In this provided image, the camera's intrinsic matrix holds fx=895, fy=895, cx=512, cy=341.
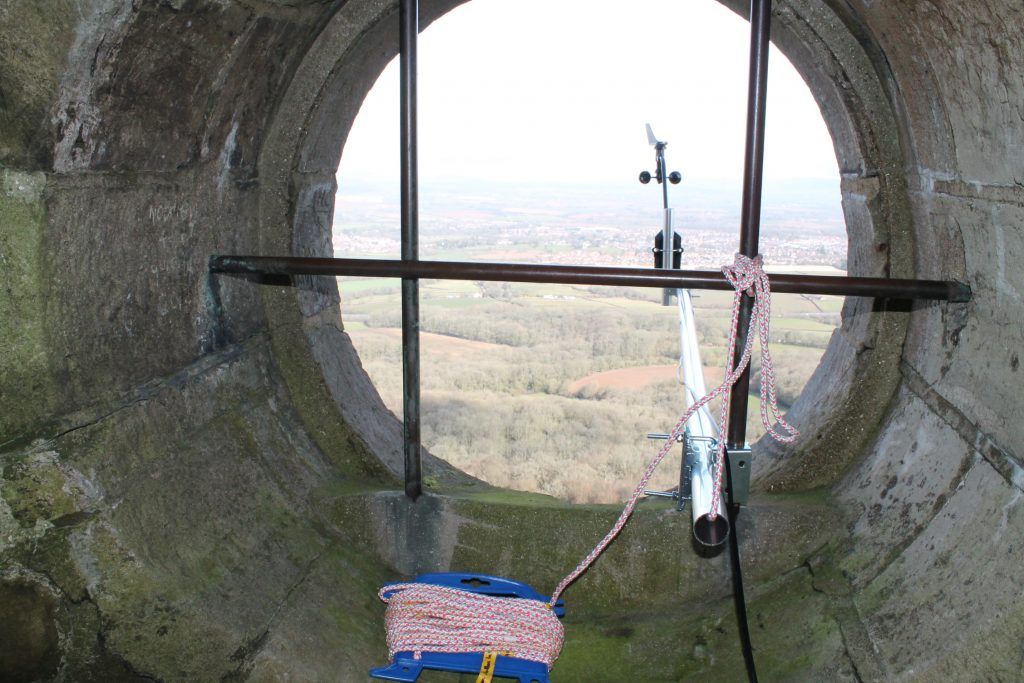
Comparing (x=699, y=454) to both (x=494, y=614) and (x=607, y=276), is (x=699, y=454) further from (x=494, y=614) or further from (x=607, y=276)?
(x=494, y=614)

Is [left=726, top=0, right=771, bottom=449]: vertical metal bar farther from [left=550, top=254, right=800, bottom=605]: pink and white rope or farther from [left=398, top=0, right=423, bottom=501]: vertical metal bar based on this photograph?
[left=398, top=0, right=423, bottom=501]: vertical metal bar

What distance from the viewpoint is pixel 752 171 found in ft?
7.30

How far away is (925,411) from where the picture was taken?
2660mm

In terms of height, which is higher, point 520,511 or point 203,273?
point 203,273

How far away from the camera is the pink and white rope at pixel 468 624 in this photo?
248cm

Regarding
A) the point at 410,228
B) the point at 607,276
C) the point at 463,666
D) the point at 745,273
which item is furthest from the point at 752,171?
the point at 463,666

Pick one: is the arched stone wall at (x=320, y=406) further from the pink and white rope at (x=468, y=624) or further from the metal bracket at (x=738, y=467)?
the metal bracket at (x=738, y=467)

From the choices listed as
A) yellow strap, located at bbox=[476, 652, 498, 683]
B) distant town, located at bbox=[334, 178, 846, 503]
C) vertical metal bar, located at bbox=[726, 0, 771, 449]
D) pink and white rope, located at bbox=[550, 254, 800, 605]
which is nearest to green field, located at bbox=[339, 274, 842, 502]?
distant town, located at bbox=[334, 178, 846, 503]

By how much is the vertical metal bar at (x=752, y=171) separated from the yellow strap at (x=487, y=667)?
0.86 metres

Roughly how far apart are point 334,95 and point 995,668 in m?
2.53

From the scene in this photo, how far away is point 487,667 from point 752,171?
1475 millimetres

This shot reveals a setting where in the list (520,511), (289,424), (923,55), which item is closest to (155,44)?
(289,424)

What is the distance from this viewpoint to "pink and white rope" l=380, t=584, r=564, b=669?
248 cm

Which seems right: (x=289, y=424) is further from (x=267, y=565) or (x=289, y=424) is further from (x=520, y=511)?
(x=520, y=511)
